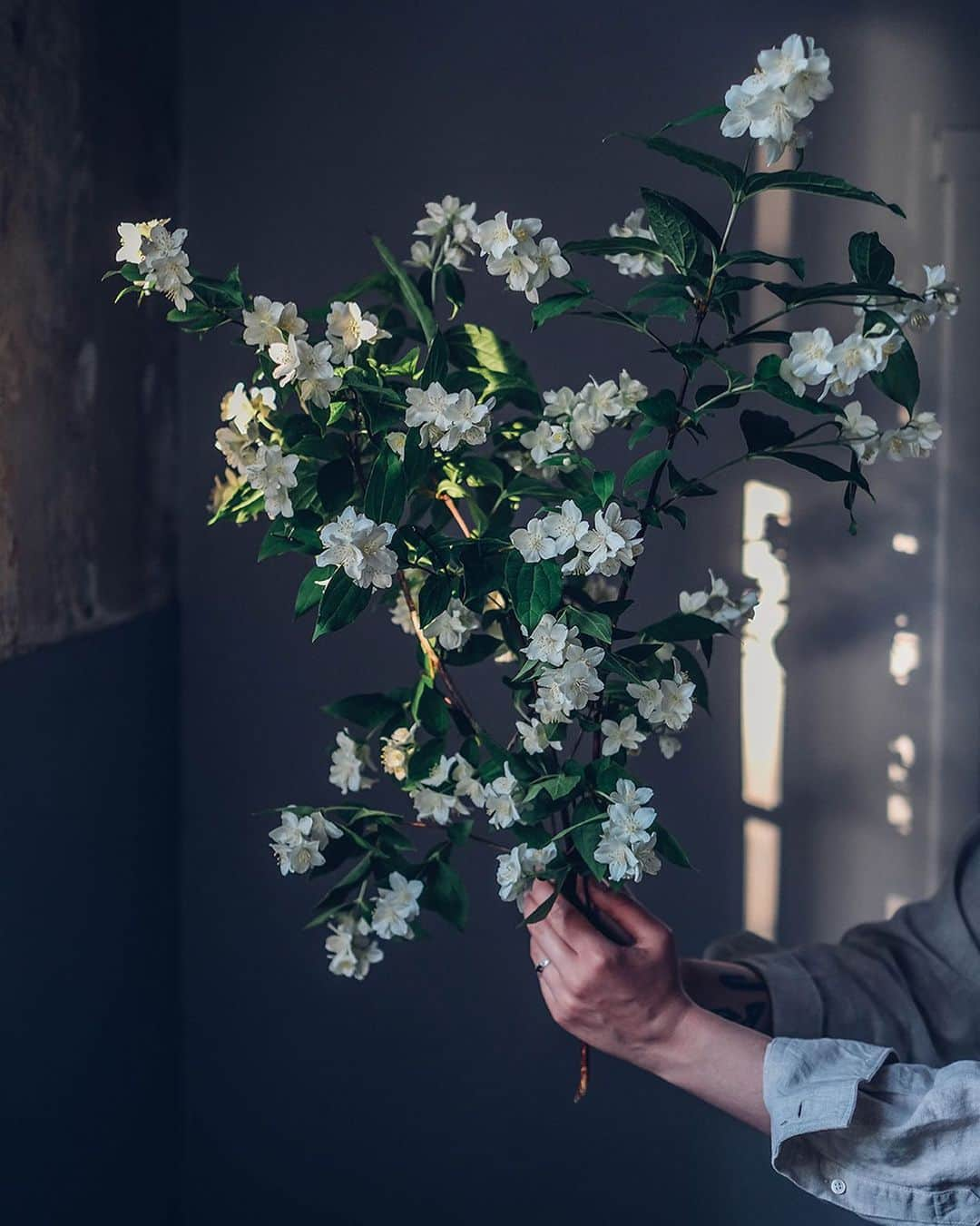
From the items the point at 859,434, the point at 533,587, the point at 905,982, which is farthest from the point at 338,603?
the point at 905,982

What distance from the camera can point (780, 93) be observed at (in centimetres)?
88

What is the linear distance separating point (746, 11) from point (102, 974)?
173 cm

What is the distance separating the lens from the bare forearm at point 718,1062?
3.68 feet

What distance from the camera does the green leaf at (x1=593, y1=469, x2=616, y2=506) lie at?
0.96 m

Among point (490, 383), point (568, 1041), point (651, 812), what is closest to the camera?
point (651, 812)

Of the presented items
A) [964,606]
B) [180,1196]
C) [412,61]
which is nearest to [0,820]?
[180,1196]

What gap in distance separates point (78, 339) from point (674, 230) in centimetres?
84

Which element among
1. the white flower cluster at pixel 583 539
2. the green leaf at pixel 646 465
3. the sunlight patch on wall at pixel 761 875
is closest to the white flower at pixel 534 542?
the white flower cluster at pixel 583 539

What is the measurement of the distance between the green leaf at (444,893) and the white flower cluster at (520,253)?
0.57 m

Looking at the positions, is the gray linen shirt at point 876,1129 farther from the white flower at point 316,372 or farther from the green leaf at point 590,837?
the white flower at point 316,372

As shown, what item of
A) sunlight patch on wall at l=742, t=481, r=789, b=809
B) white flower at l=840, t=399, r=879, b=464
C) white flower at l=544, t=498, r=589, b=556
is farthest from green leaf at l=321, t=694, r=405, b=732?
sunlight patch on wall at l=742, t=481, r=789, b=809

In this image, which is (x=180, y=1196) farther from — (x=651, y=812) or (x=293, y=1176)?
(x=651, y=812)

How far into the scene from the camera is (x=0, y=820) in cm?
125

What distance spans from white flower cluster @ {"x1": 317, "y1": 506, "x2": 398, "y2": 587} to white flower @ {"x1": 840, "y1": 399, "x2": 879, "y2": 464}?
0.44 metres
